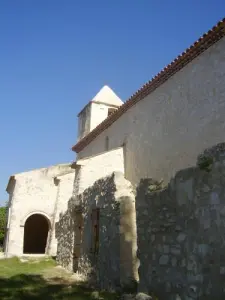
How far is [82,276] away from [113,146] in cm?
850

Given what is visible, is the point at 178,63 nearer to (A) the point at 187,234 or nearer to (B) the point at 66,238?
(B) the point at 66,238

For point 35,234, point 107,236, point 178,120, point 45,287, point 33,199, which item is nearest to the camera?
point 45,287

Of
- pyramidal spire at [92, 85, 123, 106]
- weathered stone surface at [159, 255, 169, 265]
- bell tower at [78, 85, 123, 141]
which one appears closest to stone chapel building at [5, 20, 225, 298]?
weathered stone surface at [159, 255, 169, 265]

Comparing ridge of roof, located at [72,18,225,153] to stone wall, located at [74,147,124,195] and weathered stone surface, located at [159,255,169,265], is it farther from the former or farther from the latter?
weathered stone surface, located at [159,255,169,265]

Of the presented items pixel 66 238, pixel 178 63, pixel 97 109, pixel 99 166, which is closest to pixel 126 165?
pixel 99 166

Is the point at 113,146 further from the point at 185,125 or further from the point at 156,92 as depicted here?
the point at 185,125

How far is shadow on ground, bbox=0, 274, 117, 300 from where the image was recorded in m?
6.72

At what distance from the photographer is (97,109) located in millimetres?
24281

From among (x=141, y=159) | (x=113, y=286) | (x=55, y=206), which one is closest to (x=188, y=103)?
(x=141, y=159)

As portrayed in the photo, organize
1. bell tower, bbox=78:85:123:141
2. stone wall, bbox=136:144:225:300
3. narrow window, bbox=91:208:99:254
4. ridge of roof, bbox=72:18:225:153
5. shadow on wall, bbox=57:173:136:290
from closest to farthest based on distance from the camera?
stone wall, bbox=136:144:225:300 → shadow on wall, bbox=57:173:136:290 → narrow window, bbox=91:208:99:254 → ridge of roof, bbox=72:18:225:153 → bell tower, bbox=78:85:123:141

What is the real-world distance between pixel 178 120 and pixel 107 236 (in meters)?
5.35

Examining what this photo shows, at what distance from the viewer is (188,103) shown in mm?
10906

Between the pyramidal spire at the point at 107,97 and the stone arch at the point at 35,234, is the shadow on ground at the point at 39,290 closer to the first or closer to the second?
the stone arch at the point at 35,234

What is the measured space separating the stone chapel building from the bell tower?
15.9 ft
